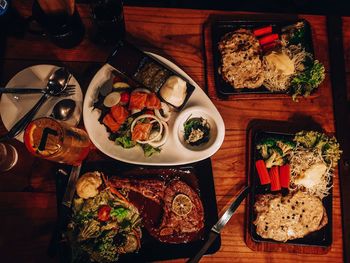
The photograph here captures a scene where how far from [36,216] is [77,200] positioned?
39cm

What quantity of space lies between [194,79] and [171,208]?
3.80 feet

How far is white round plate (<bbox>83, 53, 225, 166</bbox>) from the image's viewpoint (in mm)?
2771

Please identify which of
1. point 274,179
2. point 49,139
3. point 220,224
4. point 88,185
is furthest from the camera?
point 274,179

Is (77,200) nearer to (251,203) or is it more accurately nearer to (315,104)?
(251,203)

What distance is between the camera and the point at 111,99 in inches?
108

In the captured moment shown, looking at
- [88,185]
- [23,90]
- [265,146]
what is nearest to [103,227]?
[88,185]

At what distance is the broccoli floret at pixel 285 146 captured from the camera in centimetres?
294

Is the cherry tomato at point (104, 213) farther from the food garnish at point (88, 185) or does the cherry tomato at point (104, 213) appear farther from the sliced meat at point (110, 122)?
the sliced meat at point (110, 122)

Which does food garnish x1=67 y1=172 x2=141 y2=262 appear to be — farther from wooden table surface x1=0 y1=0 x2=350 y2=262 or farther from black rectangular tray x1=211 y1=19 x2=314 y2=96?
black rectangular tray x1=211 y1=19 x2=314 y2=96

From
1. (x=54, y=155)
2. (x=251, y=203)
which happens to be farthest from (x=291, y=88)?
(x=54, y=155)

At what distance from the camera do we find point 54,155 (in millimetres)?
2463

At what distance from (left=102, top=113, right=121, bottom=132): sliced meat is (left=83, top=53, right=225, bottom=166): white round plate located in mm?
79

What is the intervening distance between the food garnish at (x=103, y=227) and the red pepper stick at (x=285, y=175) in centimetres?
128

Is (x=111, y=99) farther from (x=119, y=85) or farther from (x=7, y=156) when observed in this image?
(x=7, y=156)
